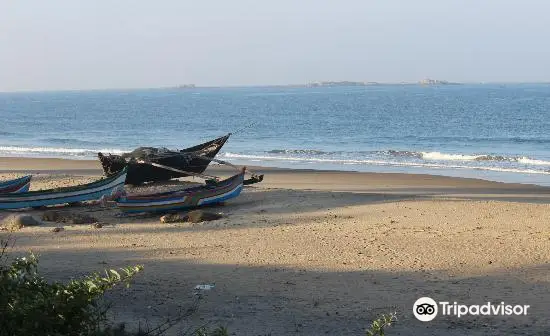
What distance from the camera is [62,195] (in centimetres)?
1576

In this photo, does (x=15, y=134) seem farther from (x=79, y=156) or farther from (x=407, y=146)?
(x=407, y=146)

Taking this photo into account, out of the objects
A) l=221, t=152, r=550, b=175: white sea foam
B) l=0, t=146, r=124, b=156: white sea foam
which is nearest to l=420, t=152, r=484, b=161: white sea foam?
l=221, t=152, r=550, b=175: white sea foam

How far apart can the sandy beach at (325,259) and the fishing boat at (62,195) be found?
45 centimetres

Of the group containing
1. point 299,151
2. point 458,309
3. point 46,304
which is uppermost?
point 46,304

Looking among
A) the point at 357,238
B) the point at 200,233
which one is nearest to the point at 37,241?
the point at 200,233

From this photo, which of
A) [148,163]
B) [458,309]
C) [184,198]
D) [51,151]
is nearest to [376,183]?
[148,163]

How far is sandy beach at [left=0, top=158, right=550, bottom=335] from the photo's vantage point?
7758 millimetres

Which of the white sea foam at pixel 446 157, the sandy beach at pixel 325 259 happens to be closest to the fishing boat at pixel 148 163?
the sandy beach at pixel 325 259

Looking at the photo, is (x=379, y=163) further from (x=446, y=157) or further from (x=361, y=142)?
(x=361, y=142)

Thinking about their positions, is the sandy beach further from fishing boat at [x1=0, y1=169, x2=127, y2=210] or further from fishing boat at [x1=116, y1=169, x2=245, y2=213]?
fishing boat at [x1=0, y1=169, x2=127, y2=210]

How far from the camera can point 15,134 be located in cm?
5138

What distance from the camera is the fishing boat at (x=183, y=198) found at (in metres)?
14.7

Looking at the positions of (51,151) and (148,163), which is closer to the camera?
(148,163)

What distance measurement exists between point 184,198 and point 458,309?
830 cm
